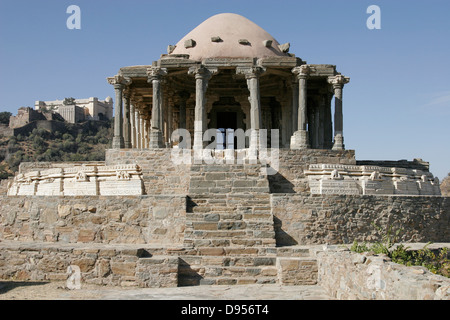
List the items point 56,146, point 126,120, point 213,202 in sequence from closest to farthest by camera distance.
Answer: point 213,202 < point 126,120 < point 56,146

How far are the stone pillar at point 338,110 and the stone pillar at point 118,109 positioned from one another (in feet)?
27.2

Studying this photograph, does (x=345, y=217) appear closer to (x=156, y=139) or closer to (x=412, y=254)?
(x=412, y=254)

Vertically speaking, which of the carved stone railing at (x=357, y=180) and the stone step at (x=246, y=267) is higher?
the carved stone railing at (x=357, y=180)

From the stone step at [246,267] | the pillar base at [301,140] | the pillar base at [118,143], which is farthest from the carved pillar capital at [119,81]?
the stone step at [246,267]

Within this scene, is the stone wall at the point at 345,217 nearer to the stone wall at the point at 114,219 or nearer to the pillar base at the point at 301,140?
the stone wall at the point at 114,219

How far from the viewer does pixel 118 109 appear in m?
20.9

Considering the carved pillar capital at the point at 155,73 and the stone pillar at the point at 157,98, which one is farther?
the carved pillar capital at the point at 155,73

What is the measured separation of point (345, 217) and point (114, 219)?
5863 mm

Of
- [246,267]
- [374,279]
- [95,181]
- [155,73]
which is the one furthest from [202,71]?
[374,279]

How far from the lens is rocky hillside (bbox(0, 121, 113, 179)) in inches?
2176

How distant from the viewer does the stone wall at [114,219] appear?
12.8 meters

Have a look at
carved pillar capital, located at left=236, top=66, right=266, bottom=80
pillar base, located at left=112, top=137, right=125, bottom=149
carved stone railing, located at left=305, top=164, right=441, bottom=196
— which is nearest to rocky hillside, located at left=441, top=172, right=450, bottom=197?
carved stone railing, located at left=305, top=164, right=441, bottom=196

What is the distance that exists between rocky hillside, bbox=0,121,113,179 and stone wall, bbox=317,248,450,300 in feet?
147

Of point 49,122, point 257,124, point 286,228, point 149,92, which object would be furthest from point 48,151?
point 286,228
